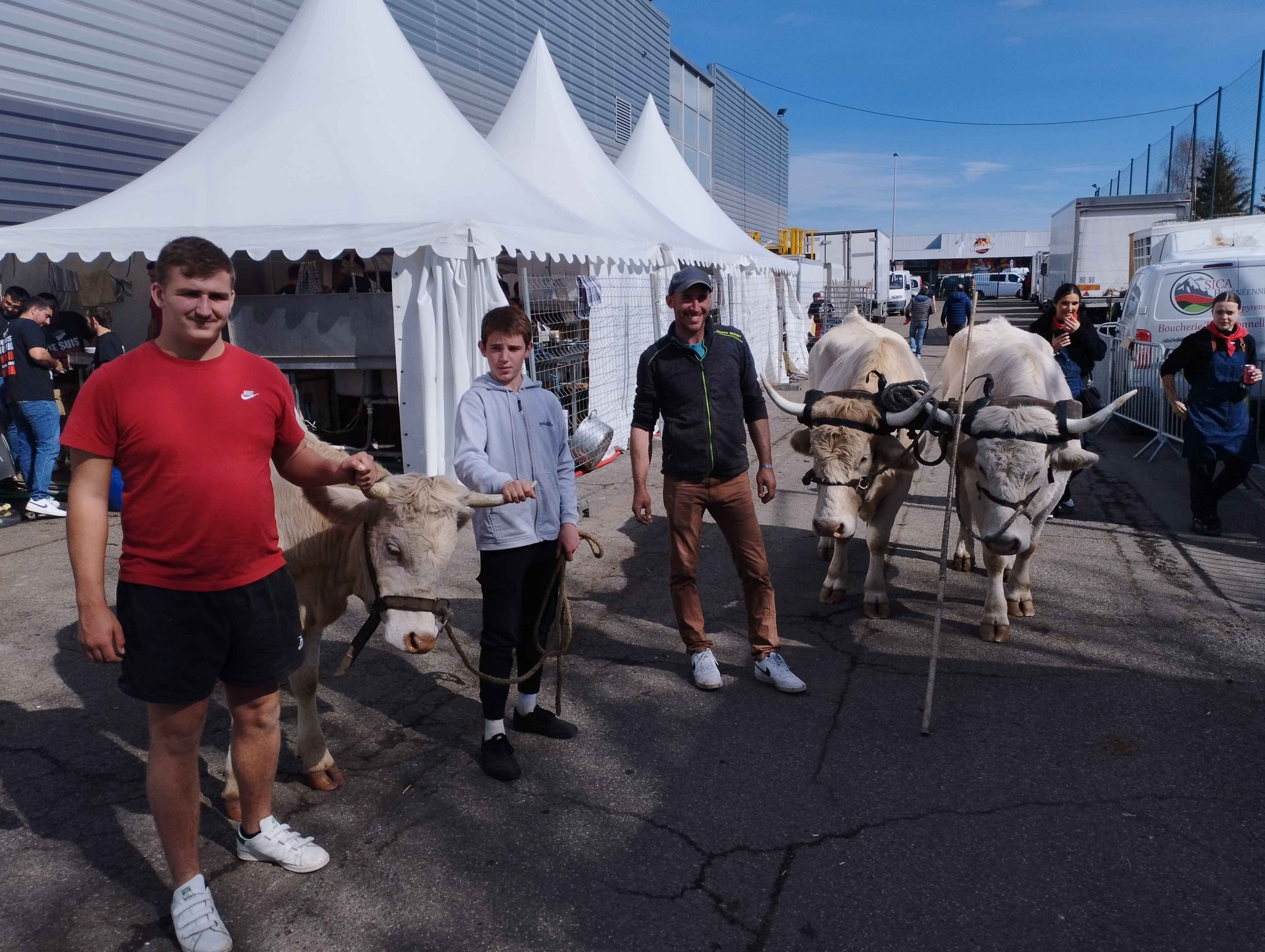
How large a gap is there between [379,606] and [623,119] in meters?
23.1

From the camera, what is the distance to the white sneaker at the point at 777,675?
4.30 m

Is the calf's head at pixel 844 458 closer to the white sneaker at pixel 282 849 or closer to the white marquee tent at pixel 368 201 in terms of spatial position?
the white sneaker at pixel 282 849

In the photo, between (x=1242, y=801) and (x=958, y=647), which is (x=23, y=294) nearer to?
(x=958, y=647)

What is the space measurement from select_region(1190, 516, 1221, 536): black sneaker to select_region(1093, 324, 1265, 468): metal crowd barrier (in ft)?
8.41

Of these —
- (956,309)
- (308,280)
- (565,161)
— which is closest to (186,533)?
(308,280)

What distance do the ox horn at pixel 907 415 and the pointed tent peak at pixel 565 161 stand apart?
6.75 m

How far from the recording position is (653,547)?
7.04 m

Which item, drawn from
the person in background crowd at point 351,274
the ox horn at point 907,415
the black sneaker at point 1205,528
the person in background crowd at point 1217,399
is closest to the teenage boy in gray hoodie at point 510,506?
the ox horn at point 907,415

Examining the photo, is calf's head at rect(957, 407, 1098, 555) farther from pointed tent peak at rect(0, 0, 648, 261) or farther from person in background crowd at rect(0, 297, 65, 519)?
person in background crowd at rect(0, 297, 65, 519)

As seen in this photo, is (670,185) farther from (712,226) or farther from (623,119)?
(623,119)

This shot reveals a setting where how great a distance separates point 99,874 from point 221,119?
27.4ft

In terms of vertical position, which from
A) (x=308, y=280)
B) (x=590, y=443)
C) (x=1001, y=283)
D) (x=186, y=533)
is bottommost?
(x=590, y=443)

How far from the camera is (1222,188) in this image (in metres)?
37.6

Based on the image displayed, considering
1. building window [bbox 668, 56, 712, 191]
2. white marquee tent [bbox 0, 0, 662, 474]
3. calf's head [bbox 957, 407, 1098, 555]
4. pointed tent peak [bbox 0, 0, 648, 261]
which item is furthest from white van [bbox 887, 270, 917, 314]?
calf's head [bbox 957, 407, 1098, 555]
